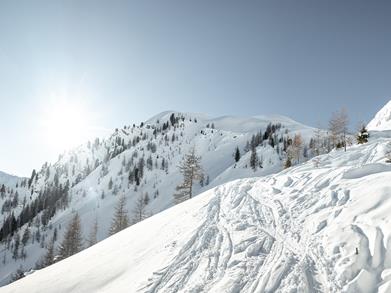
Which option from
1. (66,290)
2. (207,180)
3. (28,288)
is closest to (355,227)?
(66,290)

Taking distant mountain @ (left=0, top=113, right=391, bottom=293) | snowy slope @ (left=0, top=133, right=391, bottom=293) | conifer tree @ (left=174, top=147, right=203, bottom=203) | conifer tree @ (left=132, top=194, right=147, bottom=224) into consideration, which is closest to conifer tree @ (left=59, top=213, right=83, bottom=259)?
conifer tree @ (left=132, top=194, right=147, bottom=224)

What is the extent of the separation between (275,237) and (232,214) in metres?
4.74

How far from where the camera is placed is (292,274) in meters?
8.73

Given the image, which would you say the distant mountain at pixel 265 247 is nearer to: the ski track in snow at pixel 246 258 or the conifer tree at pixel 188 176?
the ski track in snow at pixel 246 258

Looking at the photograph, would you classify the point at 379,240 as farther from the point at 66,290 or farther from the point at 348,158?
the point at 348,158

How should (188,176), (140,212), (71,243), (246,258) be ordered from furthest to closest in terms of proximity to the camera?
(140,212) → (71,243) → (188,176) → (246,258)

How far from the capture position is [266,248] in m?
11.0

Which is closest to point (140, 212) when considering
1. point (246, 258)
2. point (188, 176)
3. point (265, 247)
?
point (188, 176)

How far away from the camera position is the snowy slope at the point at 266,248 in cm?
849

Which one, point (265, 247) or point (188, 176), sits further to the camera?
point (188, 176)

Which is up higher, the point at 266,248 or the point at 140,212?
the point at 266,248

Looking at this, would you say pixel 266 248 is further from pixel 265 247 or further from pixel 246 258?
pixel 246 258

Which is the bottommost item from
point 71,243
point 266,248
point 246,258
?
point 71,243

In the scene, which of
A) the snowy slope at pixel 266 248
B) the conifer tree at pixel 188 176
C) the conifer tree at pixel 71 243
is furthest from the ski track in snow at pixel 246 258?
the conifer tree at pixel 71 243
